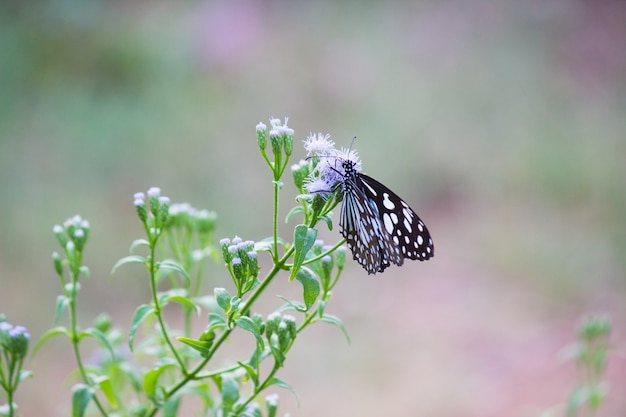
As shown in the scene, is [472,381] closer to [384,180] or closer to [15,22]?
[384,180]

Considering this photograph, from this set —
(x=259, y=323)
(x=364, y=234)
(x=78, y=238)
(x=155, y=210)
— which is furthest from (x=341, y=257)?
(x=78, y=238)

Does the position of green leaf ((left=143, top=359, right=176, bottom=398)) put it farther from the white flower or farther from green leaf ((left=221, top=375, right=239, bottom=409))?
the white flower

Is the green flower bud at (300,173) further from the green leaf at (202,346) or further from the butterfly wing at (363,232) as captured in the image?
the green leaf at (202,346)

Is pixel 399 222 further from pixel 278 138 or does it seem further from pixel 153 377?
pixel 153 377

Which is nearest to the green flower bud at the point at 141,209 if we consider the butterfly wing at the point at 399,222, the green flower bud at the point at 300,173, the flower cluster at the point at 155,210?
the flower cluster at the point at 155,210

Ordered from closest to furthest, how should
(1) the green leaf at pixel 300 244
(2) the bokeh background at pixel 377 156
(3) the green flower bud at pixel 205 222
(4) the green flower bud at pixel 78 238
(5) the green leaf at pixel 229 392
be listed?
(1) the green leaf at pixel 300 244 < (5) the green leaf at pixel 229 392 < (4) the green flower bud at pixel 78 238 < (3) the green flower bud at pixel 205 222 < (2) the bokeh background at pixel 377 156

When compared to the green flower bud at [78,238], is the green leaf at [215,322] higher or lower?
lower

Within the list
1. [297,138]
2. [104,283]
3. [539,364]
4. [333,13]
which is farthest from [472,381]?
[333,13]
